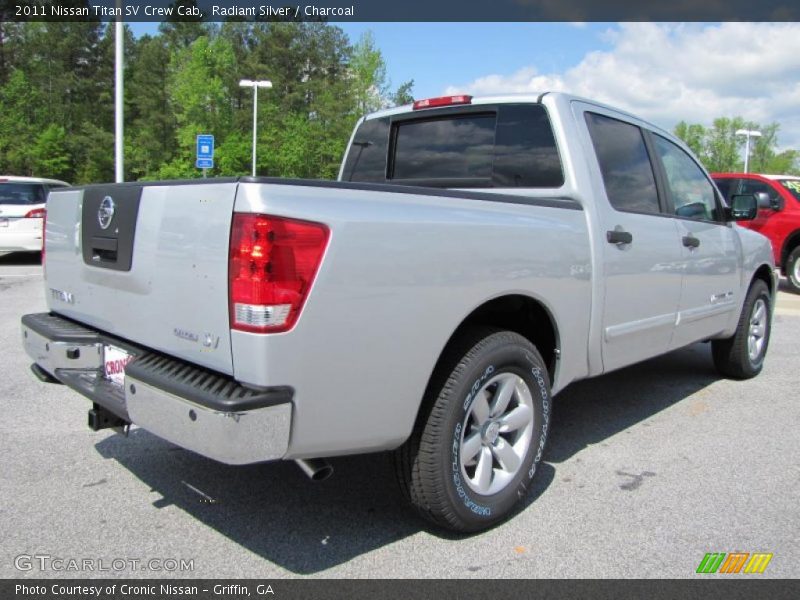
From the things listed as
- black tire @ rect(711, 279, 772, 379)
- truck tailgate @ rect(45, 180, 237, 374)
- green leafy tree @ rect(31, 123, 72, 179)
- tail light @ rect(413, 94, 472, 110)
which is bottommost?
black tire @ rect(711, 279, 772, 379)

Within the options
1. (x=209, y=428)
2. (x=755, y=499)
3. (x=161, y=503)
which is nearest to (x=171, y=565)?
(x=161, y=503)

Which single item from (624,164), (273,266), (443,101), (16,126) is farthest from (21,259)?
(16,126)

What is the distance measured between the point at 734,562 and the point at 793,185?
425 inches

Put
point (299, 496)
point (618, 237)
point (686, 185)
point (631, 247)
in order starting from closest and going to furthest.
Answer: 1. point (299, 496)
2. point (618, 237)
3. point (631, 247)
4. point (686, 185)

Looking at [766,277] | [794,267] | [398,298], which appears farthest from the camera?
[794,267]

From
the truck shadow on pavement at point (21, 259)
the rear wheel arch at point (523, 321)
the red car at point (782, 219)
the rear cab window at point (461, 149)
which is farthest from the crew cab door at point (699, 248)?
the truck shadow on pavement at point (21, 259)

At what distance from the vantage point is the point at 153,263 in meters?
2.53

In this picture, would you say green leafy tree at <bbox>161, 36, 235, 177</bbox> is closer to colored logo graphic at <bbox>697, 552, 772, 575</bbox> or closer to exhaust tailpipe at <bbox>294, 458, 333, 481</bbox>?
Result: exhaust tailpipe at <bbox>294, 458, 333, 481</bbox>

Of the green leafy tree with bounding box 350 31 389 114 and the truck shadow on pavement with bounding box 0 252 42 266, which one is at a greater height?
the green leafy tree with bounding box 350 31 389 114

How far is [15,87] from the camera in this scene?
118ft

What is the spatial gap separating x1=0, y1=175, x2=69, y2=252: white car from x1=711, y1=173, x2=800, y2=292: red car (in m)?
11.9

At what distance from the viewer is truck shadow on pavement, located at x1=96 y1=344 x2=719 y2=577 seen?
2.82m

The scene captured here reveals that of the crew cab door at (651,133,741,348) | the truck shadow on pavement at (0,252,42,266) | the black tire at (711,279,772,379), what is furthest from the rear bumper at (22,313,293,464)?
the truck shadow on pavement at (0,252,42,266)

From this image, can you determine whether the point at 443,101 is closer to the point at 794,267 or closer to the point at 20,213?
the point at 794,267
